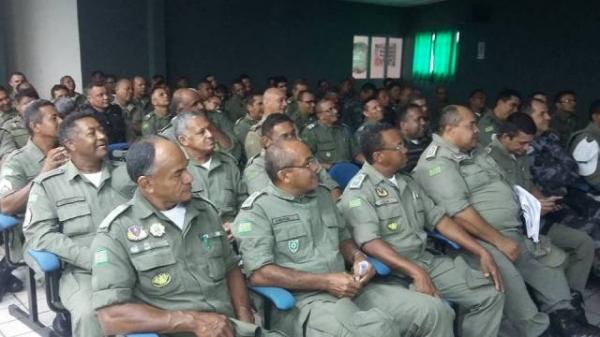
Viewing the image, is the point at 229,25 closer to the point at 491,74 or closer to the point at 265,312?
the point at 491,74

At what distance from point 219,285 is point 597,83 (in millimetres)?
7092

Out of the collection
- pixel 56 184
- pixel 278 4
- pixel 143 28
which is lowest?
pixel 56 184

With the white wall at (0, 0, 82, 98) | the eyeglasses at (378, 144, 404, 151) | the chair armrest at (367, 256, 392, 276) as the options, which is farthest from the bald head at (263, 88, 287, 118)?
the white wall at (0, 0, 82, 98)

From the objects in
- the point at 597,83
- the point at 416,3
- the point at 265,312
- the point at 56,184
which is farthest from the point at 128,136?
the point at 416,3

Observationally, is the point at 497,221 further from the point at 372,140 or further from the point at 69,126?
the point at 69,126

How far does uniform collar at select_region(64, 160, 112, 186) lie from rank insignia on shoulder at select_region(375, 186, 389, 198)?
1271 millimetres

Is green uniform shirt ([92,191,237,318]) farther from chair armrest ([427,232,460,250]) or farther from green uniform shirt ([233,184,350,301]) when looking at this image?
chair armrest ([427,232,460,250])

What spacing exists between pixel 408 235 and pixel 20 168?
2.10 meters

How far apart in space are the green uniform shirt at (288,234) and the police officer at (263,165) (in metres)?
0.71

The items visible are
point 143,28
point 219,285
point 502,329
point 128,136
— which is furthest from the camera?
point 143,28

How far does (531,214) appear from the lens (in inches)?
107

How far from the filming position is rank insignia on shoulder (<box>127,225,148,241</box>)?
1672 millimetres

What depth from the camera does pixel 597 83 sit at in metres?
7.12

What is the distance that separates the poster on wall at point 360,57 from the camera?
34.9 feet
